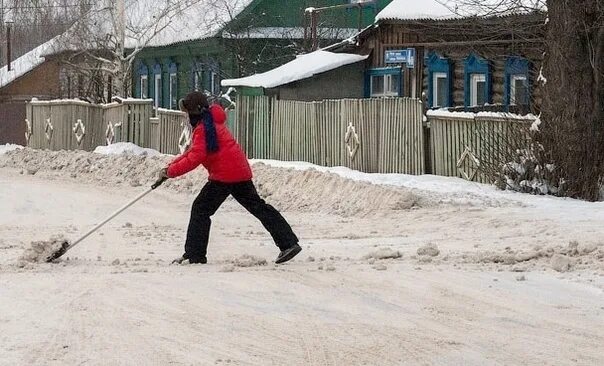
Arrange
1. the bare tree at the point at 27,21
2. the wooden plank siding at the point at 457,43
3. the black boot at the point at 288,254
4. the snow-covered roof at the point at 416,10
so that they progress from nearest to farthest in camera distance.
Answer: the black boot at the point at 288,254, the wooden plank siding at the point at 457,43, the snow-covered roof at the point at 416,10, the bare tree at the point at 27,21

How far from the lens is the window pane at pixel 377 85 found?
31.3 m

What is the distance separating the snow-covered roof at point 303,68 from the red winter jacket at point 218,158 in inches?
711

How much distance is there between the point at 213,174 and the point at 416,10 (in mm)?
16728

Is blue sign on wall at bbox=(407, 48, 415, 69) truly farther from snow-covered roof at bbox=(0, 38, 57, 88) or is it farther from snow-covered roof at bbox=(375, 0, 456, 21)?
snow-covered roof at bbox=(0, 38, 57, 88)

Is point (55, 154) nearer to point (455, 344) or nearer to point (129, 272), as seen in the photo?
point (129, 272)

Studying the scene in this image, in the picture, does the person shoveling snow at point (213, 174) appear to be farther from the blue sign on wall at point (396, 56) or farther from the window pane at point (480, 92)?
the blue sign on wall at point (396, 56)

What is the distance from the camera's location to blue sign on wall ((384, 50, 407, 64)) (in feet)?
91.4

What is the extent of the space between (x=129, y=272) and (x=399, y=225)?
520 cm

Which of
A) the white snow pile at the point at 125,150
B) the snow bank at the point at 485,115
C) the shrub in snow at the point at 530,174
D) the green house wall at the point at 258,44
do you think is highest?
the green house wall at the point at 258,44

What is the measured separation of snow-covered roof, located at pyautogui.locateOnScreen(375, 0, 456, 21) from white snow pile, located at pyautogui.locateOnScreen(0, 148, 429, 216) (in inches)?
235

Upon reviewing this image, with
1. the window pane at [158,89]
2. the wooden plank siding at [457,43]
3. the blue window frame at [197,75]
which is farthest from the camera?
the window pane at [158,89]

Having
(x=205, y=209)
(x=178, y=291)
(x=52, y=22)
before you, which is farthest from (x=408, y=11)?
(x=52, y=22)

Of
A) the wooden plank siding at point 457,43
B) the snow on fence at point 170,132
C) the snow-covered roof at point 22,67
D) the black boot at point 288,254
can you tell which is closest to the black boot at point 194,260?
the black boot at point 288,254

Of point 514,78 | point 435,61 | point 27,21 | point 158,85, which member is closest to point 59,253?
point 514,78
